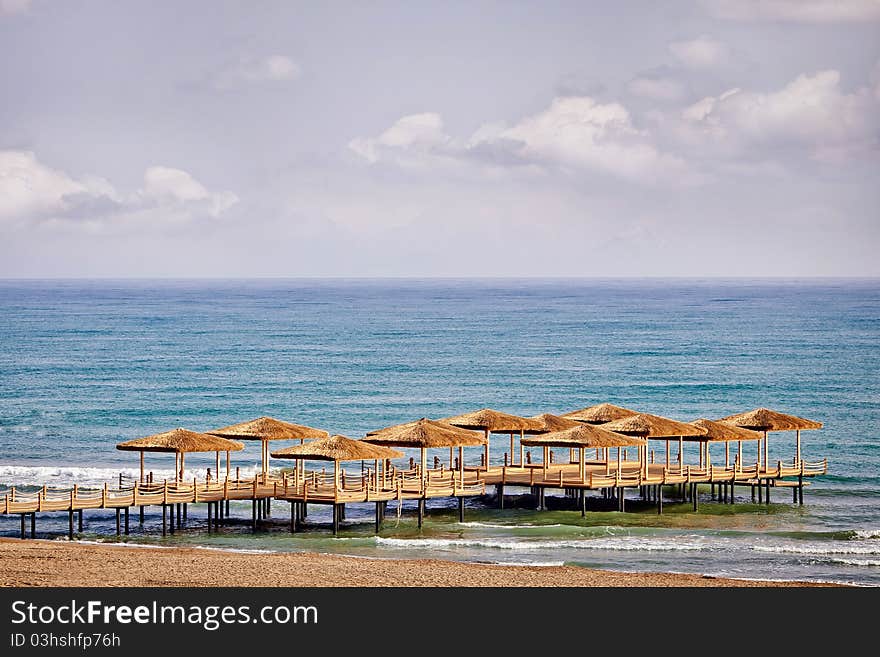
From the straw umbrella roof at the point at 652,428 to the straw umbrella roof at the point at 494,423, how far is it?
237 centimetres

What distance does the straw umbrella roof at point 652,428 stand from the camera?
37.9 meters

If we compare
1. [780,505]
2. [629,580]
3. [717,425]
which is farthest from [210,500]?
[780,505]

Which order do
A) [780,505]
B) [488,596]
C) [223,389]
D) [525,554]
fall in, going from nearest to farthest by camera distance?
[488,596]
[525,554]
[780,505]
[223,389]

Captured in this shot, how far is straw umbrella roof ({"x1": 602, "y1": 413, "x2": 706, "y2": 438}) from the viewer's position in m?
37.9

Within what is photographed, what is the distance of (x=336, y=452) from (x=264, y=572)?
7.95m

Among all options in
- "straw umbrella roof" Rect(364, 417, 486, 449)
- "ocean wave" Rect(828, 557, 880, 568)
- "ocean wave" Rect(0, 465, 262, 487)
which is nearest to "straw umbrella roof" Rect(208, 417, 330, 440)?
"straw umbrella roof" Rect(364, 417, 486, 449)

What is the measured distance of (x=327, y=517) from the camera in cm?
3750

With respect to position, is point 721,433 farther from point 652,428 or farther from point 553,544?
point 553,544

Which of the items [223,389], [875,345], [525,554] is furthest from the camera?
[875,345]

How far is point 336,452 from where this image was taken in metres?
33.7

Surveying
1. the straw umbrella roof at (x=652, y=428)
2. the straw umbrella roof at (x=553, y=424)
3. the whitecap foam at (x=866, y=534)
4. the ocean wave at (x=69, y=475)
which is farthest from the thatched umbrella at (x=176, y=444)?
the whitecap foam at (x=866, y=534)

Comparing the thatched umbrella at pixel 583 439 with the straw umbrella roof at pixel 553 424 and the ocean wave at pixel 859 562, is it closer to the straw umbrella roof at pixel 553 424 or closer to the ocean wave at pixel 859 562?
the straw umbrella roof at pixel 553 424

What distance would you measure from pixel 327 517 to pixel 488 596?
15.4 m

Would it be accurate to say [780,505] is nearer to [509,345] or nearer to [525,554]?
[525,554]
